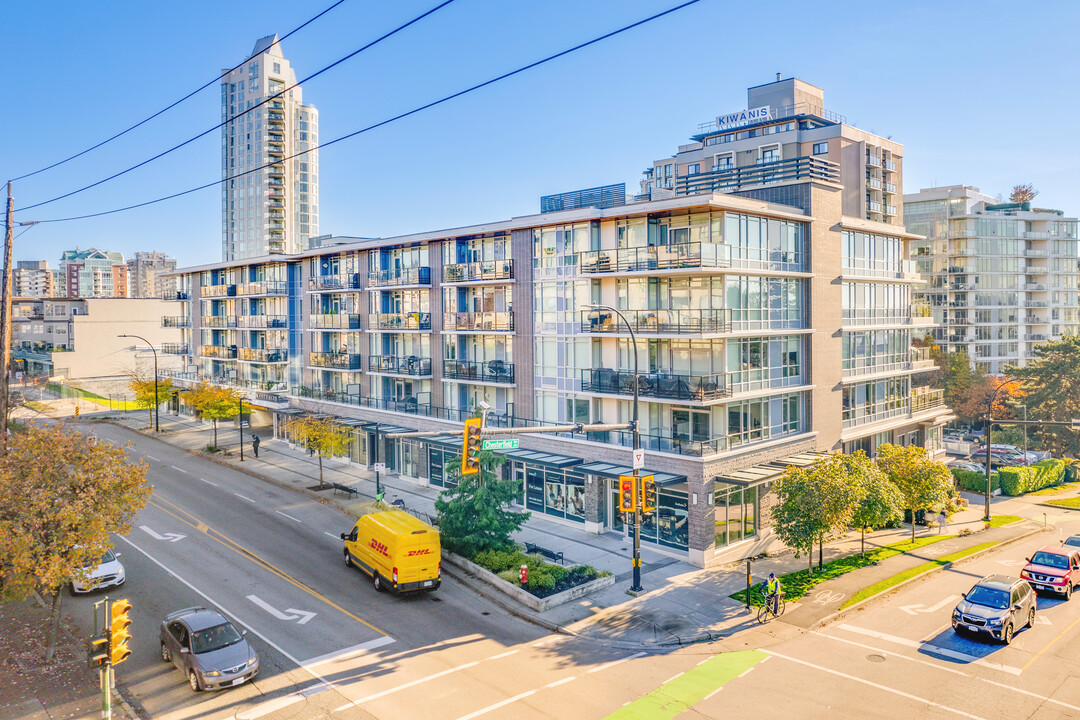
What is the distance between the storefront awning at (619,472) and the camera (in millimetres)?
30203

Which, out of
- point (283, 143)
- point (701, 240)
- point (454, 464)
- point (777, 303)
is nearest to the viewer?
point (454, 464)

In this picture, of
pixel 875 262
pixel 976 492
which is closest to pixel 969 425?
pixel 976 492

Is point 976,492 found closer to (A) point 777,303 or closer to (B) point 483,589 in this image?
(A) point 777,303

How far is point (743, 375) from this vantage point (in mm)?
32312

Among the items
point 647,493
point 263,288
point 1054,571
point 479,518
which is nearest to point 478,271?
point 479,518

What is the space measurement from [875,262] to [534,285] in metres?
19.5

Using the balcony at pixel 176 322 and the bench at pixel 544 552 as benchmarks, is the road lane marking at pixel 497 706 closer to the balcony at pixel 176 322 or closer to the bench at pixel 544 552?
the bench at pixel 544 552

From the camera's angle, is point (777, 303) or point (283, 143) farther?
point (283, 143)

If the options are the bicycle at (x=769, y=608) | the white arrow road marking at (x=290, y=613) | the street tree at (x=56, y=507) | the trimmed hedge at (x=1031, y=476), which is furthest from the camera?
the trimmed hedge at (x=1031, y=476)

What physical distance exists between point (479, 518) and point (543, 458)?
7198mm

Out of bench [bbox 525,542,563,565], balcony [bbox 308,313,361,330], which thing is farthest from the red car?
balcony [bbox 308,313,361,330]

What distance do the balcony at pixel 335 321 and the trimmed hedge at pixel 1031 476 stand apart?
44841mm

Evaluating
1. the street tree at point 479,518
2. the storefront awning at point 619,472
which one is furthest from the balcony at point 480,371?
the street tree at point 479,518

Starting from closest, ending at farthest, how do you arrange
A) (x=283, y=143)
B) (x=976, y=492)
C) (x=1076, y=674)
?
(x=1076, y=674), (x=976, y=492), (x=283, y=143)
